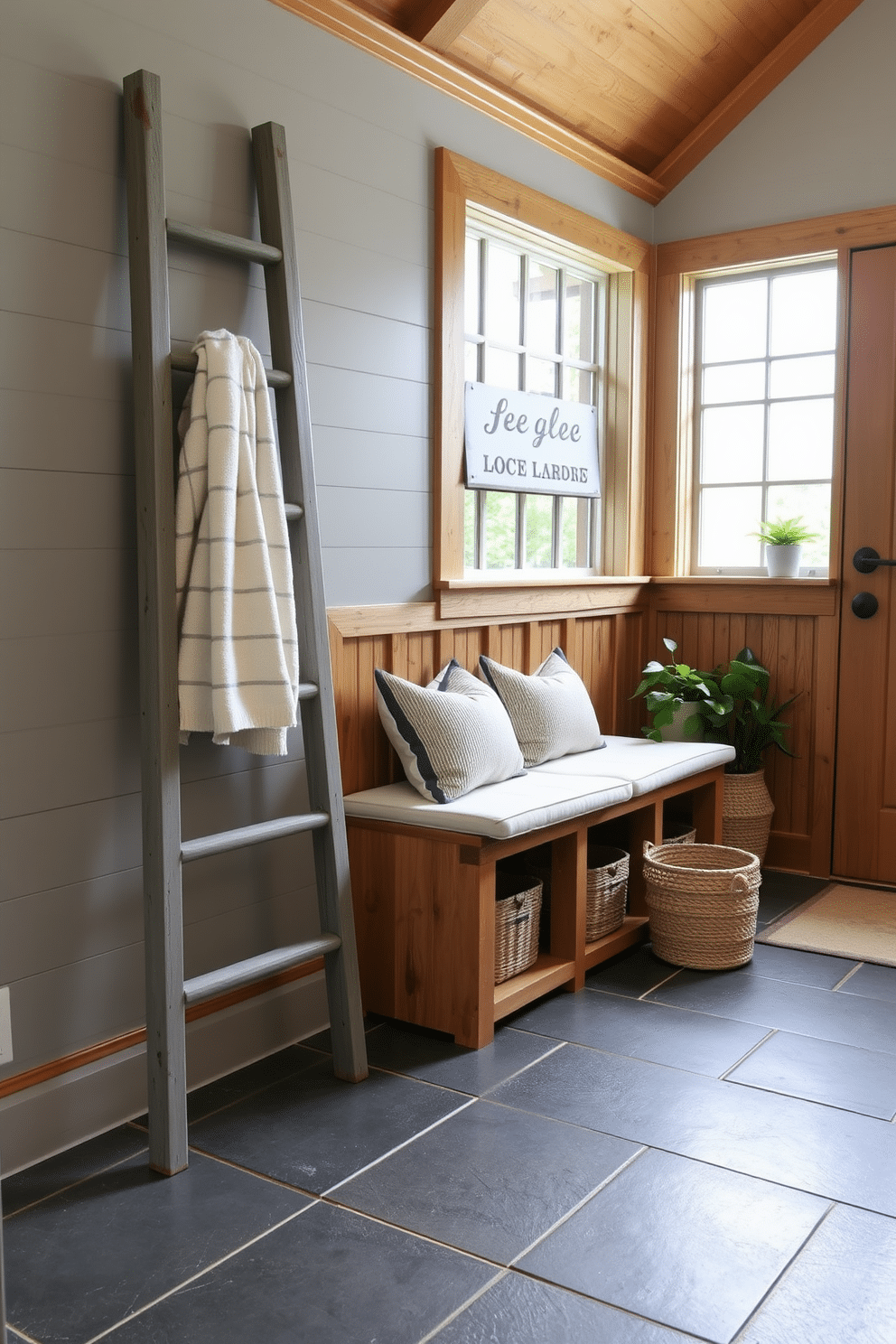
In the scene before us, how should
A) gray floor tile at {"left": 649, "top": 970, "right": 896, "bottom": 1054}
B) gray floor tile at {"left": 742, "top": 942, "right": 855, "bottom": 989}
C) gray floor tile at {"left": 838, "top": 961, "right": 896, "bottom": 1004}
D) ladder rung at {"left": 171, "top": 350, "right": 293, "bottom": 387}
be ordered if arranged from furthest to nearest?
1. gray floor tile at {"left": 742, "top": 942, "right": 855, "bottom": 989}
2. gray floor tile at {"left": 838, "top": 961, "right": 896, "bottom": 1004}
3. gray floor tile at {"left": 649, "top": 970, "right": 896, "bottom": 1054}
4. ladder rung at {"left": 171, "top": 350, "right": 293, "bottom": 387}

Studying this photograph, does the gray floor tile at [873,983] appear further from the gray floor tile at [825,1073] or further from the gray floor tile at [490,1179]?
the gray floor tile at [490,1179]

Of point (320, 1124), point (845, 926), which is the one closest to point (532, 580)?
point (845, 926)

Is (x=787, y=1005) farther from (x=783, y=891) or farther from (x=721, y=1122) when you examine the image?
(x=783, y=891)

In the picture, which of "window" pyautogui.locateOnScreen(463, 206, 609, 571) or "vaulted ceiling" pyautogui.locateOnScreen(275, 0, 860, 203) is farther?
"window" pyautogui.locateOnScreen(463, 206, 609, 571)

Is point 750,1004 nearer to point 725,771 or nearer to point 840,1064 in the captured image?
point 840,1064

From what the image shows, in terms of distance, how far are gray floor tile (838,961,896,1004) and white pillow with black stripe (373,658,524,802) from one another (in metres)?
1.11

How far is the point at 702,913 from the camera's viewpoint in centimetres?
323

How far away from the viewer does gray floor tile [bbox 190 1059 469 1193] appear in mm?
2219

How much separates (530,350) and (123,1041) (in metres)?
2.52

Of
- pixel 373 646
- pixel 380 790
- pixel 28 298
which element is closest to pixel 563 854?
pixel 380 790

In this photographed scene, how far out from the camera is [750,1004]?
304 centimetres

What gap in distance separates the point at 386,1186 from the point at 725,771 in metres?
2.41

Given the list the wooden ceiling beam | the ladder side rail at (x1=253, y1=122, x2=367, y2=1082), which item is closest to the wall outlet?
the ladder side rail at (x1=253, y1=122, x2=367, y2=1082)

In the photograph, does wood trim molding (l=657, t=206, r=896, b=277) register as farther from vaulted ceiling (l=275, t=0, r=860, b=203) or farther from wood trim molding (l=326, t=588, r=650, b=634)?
wood trim molding (l=326, t=588, r=650, b=634)
